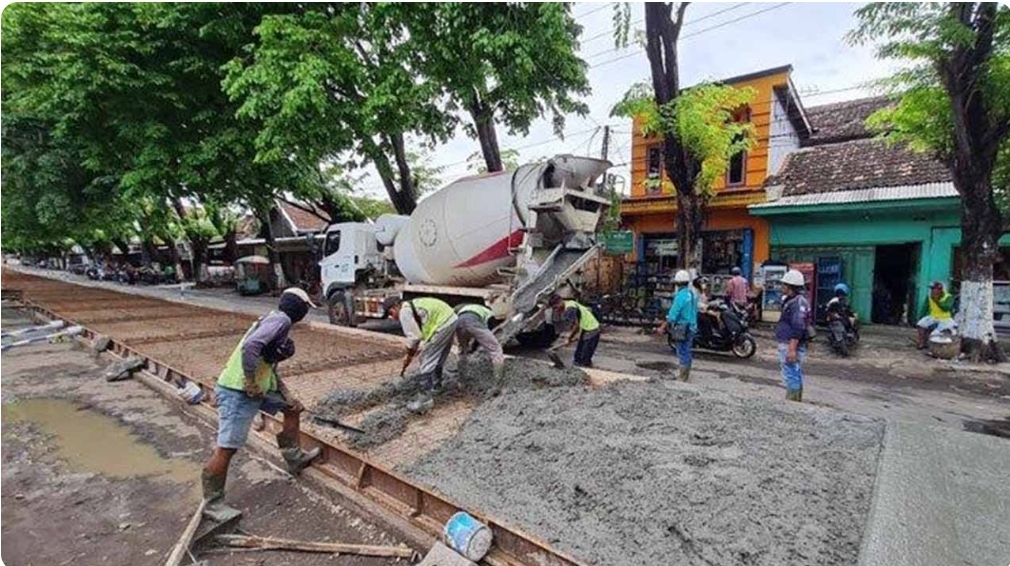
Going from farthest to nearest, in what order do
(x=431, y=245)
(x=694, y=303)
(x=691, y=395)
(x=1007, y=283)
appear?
(x=1007, y=283)
(x=431, y=245)
(x=694, y=303)
(x=691, y=395)

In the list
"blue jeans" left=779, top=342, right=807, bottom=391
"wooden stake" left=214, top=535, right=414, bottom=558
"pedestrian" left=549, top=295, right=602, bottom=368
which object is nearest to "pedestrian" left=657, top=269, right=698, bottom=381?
"pedestrian" left=549, top=295, right=602, bottom=368

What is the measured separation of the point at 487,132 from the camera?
11.9 m

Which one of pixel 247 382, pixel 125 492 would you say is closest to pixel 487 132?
pixel 247 382

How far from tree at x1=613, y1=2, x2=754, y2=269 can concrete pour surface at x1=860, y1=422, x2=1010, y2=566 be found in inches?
280

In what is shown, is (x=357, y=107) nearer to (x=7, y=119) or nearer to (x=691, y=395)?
(x=691, y=395)

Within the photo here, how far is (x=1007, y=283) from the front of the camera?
10.6m

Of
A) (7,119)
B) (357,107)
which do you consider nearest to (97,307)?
(7,119)

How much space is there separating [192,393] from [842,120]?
18.2 metres

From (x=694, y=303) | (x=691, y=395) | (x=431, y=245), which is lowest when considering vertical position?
(x=691, y=395)

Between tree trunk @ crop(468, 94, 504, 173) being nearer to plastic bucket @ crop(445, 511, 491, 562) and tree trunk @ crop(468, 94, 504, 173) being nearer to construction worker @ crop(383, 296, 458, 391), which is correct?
construction worker @ crop(383, 296, 458, 391)

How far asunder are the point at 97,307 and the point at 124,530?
14.3 meters

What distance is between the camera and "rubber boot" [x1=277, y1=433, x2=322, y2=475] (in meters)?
3.84

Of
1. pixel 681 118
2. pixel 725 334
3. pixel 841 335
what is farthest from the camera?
pixel 681 118

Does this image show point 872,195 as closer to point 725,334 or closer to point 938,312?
point 938,312
